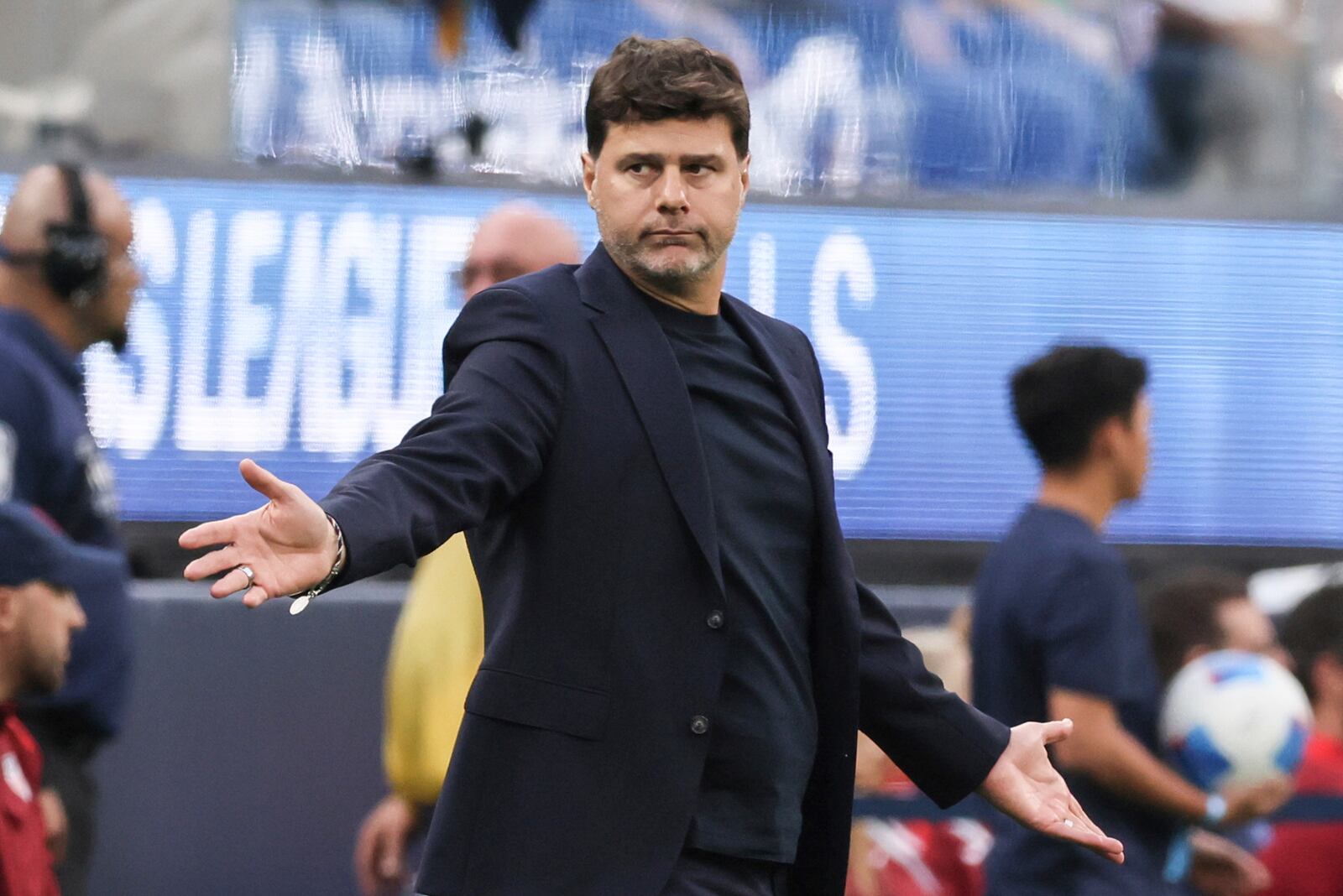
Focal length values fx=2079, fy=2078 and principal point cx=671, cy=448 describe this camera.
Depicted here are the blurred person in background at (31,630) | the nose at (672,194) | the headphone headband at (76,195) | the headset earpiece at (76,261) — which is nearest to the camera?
the nose at (672,194)

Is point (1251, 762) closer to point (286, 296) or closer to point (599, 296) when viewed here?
point (599, 296)

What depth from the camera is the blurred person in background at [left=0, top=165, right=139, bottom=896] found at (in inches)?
178

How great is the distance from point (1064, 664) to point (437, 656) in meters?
1.23

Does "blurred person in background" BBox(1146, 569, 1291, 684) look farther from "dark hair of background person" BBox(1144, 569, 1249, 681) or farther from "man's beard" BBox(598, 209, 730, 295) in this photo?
"man's beard" BBox(598, 209, 730, 295)

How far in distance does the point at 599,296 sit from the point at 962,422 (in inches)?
141

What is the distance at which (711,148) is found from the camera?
101 inches

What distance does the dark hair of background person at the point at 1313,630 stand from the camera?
5.43 metres

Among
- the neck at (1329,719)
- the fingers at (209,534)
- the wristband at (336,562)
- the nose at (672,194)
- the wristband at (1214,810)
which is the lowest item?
the neck at (1329,719)

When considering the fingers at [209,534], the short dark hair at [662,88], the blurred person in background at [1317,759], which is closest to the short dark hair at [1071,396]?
the blurred person in background at [1317,759]

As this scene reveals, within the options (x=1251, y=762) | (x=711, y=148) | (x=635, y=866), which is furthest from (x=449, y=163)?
(x=635, y=866)

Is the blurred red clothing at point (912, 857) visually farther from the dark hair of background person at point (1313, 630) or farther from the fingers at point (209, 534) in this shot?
the fingers at point (209, 534)

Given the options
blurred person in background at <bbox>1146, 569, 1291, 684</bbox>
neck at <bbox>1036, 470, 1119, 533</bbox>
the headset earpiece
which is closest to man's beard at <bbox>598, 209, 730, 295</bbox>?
neck at <bbox>1036, 470, 1119, 533</bbox>

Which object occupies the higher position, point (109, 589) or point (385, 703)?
point (109, 589)

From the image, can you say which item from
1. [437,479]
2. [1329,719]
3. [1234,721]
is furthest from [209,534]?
[1329,719]
